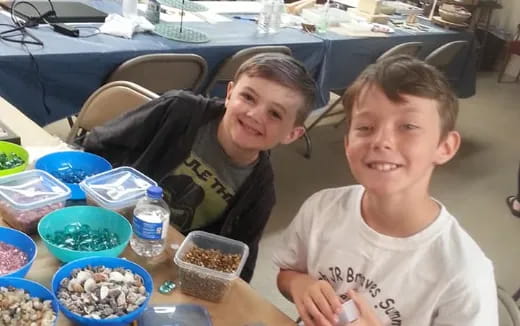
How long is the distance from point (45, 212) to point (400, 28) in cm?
308

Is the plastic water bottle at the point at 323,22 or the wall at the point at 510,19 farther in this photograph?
the wall at the point at 510,19

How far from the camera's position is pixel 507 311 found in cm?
116

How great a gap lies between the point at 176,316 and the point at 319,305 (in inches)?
10.1

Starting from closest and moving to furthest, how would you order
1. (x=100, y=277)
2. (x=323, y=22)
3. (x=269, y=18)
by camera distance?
(x=100, y=277) → (x=269, y=18) → (x=323, y=22)

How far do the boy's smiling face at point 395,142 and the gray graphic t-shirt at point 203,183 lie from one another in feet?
1.56

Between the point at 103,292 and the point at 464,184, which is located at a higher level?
the point at 103,292

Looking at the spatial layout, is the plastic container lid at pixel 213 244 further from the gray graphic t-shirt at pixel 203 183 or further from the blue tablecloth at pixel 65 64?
the blue tablecloth at pixel 65 64

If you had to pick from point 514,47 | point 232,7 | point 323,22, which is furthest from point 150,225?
point 514,47

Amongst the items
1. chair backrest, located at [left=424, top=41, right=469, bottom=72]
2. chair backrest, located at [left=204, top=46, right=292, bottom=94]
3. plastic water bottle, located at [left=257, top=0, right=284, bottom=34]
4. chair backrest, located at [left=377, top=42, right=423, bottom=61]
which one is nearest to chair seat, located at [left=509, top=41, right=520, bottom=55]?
chair backrest, located at [left=424, top=41, right=469, bottom=72]

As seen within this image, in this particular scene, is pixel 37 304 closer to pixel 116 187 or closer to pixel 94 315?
pixel 94 315

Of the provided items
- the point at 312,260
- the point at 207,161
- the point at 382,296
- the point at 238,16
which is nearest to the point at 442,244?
the point at 382,296

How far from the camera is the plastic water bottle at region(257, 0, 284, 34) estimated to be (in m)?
2.99

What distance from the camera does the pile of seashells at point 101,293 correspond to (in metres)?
0.89

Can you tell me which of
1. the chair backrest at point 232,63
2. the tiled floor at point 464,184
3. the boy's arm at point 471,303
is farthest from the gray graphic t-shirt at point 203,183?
the chair backrest at point 232,63
